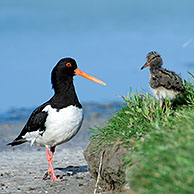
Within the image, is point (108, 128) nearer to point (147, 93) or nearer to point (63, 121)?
point (147, 93)

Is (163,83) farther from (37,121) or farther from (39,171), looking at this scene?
(39,171)

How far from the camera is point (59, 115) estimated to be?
7.51m

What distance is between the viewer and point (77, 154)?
1064cm

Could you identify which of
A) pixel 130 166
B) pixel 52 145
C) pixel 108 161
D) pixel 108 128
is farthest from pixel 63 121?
pixel 130 166

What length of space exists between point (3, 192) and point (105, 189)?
2009 millimetres

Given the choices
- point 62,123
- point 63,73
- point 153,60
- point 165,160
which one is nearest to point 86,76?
point 63,73

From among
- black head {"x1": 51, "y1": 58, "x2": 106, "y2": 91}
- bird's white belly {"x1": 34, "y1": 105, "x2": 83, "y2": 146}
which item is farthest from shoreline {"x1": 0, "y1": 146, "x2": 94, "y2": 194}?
black head {"x1": 51, "y1": 58, "x2": 106, "y2": 91}

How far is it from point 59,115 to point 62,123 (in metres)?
0.17

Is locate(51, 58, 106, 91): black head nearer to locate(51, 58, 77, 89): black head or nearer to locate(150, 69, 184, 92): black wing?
locate(51, 58, 77, 89): black head

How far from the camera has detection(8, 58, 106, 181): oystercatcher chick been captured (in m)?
7.52

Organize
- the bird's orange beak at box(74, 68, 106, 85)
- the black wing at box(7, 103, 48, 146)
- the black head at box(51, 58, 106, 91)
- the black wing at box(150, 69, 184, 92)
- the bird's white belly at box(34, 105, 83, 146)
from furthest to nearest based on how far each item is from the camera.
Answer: the bird's orange beak at box(74, 68, 106, 85)
the black head at box(51, 58, 106, 91)
the black wing at box(7, 103, 48, 146)
the bird's white belly at box(34, 105, 83, 146)
the black wing at box(150, 69, 184, 92)

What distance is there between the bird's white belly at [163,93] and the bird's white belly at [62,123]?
1.74m

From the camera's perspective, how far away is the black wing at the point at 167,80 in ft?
21.4

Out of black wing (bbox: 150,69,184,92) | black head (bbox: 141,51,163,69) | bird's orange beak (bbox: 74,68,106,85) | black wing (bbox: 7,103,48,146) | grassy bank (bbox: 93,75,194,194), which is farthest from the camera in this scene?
bird's orange beak (bbox: 74,68,106,85)
